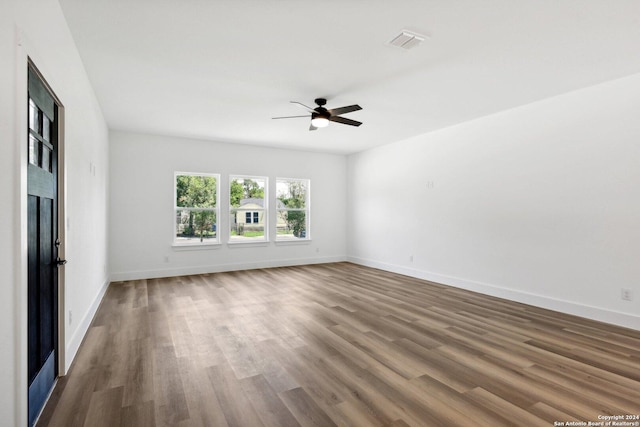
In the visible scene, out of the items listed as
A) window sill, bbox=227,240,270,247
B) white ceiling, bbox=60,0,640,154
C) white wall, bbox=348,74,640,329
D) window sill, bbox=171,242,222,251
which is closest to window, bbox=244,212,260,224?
window sill, bbox=227,240,270,247

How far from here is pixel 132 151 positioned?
6.15 meters

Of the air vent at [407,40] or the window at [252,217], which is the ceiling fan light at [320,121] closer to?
the air vent at [407,40]

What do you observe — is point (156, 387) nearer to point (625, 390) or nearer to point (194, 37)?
point (194, 37)

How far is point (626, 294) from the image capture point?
3.65 meters

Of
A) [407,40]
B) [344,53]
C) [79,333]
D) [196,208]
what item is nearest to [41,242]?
[79,333]

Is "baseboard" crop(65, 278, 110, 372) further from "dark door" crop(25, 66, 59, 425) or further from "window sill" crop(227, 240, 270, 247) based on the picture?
"window sill" crop(227, 240, 270, 247)

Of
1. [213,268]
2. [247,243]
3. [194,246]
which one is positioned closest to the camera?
[194,246]

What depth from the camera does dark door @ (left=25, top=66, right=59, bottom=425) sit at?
1.87 meters

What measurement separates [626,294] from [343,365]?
11.1 feet

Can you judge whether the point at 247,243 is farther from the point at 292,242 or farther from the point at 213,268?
the point at 292,242

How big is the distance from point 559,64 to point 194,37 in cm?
355

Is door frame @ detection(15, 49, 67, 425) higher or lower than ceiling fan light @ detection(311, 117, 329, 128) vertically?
lower

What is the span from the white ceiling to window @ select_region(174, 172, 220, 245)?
6.25 ft

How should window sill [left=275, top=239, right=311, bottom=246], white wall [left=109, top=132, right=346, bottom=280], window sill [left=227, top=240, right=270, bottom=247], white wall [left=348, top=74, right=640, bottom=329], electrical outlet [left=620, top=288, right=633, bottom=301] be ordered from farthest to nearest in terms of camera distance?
window sill [left=275, top=239, right=311, bottom=246] → window sill [left=227, top=240, right=270, bottom=247] → white wall [left=109, top=132, right=346, bottom=280] → white wall [left=348, top=74, right=640, bottom=329] → electrical outlet [left=620, top=288, right=633, bottom=301]
